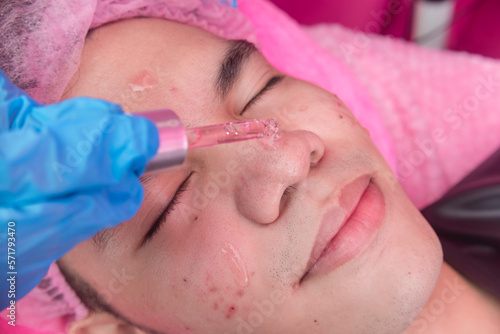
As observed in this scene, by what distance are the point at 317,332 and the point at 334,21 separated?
46.9 inches

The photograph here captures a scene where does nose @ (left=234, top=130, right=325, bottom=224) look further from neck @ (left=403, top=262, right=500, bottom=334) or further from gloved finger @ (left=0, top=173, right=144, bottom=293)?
neck @ (left=403, top=262, right=500, bottom=334)

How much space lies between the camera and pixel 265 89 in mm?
843

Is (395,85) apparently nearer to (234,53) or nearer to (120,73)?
(234,53)

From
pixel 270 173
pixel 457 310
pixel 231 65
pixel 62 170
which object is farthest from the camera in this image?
pixel 457 310

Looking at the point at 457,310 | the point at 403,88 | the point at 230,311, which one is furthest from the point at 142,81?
the point at 403,88

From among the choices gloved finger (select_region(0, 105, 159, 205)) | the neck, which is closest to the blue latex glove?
gloved finger (select_region(0, 105, 159, 205))

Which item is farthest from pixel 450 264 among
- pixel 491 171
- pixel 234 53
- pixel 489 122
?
pixel 234 53

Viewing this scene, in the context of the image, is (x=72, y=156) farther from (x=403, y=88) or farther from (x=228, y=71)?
(x=403, y=88)

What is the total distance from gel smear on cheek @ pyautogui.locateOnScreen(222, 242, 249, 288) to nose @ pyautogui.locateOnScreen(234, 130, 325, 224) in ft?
0.18

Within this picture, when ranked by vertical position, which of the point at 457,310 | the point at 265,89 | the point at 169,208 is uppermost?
the point at 265,89

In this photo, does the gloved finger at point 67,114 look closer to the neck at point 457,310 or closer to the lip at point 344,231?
the lip at point 344,231

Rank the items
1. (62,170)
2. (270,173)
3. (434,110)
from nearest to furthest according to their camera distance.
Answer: (62,170)
(270,173)
(434,110)

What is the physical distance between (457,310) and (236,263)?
50cm

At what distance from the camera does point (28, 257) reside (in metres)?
0.53
